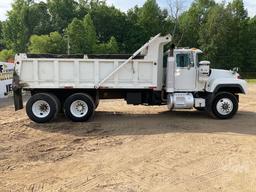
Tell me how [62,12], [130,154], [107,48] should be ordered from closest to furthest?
[130,154] < [107,48] < [62,12]

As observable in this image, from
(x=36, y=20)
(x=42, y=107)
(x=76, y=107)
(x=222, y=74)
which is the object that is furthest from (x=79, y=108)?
(x=36, y=20)

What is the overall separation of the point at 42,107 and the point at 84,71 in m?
1.79

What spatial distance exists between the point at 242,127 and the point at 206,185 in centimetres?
608

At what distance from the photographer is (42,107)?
14.4m

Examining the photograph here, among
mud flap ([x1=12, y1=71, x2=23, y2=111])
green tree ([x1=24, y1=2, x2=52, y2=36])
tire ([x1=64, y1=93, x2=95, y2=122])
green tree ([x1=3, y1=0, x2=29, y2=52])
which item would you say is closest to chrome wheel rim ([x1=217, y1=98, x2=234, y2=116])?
tire ([x1=64, y1=93, x2=95, y2=122])

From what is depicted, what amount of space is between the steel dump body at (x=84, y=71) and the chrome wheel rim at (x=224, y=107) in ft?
7.75

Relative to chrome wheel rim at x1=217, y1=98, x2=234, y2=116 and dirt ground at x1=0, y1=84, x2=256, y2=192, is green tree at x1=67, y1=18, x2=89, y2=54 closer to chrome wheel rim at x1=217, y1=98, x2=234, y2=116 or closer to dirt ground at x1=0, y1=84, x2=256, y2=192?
dirt ground at x1=0, y1=84, x2=256, y2=192

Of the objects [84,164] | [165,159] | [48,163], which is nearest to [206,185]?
[165,159]

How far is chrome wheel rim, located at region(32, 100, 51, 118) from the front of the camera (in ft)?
46.9

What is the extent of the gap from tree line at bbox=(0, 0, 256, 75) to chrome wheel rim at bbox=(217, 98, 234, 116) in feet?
174

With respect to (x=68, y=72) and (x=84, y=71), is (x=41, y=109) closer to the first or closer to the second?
(x=68, y=72)

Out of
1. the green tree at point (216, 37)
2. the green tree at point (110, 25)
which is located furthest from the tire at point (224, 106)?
the green tree at point (110, 25)

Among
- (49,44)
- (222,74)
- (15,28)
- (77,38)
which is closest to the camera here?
(222,74)

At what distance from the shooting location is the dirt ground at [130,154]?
784 cm
